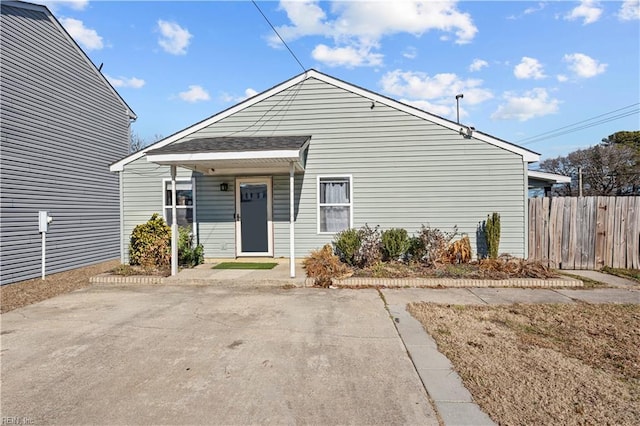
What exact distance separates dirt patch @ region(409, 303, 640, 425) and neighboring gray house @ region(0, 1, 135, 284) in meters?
9.62

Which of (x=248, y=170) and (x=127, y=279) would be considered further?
(x=248, y=170)

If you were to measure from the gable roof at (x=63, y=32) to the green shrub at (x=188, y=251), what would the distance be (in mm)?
6840

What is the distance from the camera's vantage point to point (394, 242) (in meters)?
7.95

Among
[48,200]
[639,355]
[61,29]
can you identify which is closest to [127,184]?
[48,200]

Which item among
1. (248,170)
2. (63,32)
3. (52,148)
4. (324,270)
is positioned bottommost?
(324,270)

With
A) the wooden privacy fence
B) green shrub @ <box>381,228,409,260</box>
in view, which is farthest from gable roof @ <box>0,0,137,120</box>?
the wooden privacy fence

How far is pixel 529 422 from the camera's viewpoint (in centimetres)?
236

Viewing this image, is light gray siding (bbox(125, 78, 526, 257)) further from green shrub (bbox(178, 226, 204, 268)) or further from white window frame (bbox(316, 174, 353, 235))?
green shrub (bbox(178, 226, 204, 268))

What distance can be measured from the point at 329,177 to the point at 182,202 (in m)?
4.16

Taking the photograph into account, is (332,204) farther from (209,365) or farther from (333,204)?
(209,365)

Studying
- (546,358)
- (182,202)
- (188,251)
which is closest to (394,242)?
(546,358)

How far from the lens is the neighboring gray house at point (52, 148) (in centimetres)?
823

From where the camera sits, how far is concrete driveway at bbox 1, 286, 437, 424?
261 cm

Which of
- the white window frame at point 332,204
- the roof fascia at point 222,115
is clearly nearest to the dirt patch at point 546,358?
the white window frame at point 332,204
